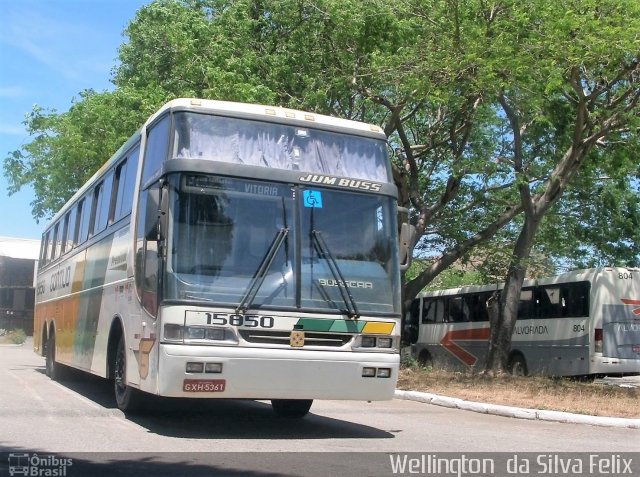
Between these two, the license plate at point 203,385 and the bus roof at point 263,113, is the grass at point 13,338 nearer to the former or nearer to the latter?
the bus roof at point 263,113

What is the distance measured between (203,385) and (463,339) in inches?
752

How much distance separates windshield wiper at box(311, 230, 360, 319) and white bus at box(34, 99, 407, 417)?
0.6 inches

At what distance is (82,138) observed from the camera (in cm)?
2522

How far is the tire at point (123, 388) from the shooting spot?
10266 mm

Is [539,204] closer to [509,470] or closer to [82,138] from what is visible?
[509,470]

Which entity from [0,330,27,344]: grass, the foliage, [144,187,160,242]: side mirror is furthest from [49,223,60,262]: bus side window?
[0,330,27,344]: grass

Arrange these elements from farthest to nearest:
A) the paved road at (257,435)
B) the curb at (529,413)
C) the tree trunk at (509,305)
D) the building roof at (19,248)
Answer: the building roof at (19,248)
the tree trunk at (509,305)
the curb at (529,413)
the paved road at (257,435)

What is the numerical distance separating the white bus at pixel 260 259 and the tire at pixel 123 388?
0.16ft

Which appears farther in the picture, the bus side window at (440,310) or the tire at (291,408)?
the bus side window at (440,310)

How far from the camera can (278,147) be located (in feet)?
31.1

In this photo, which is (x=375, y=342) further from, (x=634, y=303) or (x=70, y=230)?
(x=634, y=303)

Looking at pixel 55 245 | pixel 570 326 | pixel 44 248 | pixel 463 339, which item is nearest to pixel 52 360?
pixel 55 245

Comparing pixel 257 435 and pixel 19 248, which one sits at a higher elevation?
pixel 19 248

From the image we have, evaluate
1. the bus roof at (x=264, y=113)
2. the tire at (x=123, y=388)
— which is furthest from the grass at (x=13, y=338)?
the bus roof at (x=264, y=113)
